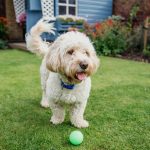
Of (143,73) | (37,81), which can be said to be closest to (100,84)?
(37,81)

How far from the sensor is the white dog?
317cm

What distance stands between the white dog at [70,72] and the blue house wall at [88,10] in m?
7.95

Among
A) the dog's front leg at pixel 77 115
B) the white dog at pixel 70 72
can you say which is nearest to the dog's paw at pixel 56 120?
the white dog at pixel 70 72

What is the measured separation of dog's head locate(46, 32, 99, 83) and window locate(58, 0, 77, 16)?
941cm

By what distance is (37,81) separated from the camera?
6133 millimetres

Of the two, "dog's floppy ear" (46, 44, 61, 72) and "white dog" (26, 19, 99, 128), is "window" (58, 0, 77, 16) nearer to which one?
Answer: "white dog" (26, 19, 99, 128)

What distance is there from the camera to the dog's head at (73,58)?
3.13m

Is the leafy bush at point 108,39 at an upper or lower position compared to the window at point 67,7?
lower

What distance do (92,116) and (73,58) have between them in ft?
3.88

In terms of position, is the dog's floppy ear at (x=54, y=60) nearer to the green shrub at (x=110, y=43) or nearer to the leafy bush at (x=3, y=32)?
the green shrub at (x=110, y=43)

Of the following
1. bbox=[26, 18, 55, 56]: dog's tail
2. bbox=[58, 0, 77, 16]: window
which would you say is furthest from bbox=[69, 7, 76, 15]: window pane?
bbox=[26, 18, 55, 56]: dog's tail

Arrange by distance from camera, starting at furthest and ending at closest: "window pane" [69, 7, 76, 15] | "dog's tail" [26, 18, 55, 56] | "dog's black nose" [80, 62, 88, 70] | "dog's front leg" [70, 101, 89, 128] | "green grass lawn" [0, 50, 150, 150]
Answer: "window pane" [69, 7, 76, 15] → "dog's tail" [26, 18, 55, 56] → "dog's front leg" [70, 101, 89, 128] → "green grass lawn" [0, 50, 150, 150] → "dog's black nose" [80, 62, 88, 70]

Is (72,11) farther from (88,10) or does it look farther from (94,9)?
(94,9)

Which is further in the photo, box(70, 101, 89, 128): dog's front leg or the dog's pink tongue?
box(70, 101, 89, 128): dog's front leg
